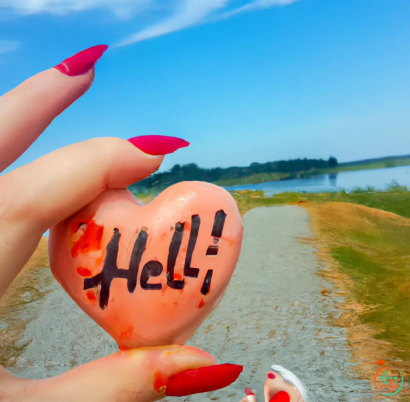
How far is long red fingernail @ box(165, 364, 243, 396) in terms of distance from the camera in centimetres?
63

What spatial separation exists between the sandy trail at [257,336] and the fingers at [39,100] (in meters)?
0.97

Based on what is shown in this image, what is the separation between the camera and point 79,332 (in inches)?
76.4

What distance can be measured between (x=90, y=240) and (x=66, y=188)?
3.3 inches

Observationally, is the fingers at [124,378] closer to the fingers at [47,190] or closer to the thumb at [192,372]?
the thumb at [192,372]

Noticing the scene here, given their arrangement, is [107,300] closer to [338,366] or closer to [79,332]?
[338,366]

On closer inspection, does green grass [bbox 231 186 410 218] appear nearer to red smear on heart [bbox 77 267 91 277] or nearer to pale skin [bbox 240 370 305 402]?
pale skin [bbox 240 370 305 402]

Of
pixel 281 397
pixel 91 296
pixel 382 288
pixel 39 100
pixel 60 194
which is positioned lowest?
pixel 382 288

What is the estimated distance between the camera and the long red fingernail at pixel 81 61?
2.30 ft

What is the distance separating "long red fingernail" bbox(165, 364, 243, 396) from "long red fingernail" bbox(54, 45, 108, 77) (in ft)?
1.63

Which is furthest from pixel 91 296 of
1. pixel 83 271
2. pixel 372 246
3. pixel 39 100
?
pixel 372 246

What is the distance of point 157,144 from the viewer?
0.69m

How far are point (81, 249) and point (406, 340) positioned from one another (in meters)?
1.70

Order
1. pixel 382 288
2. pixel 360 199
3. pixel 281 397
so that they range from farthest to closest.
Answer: pixel 360 199 < pixel 382 288 < pixel 281 397

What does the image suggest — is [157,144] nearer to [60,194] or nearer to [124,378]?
[60,194]
